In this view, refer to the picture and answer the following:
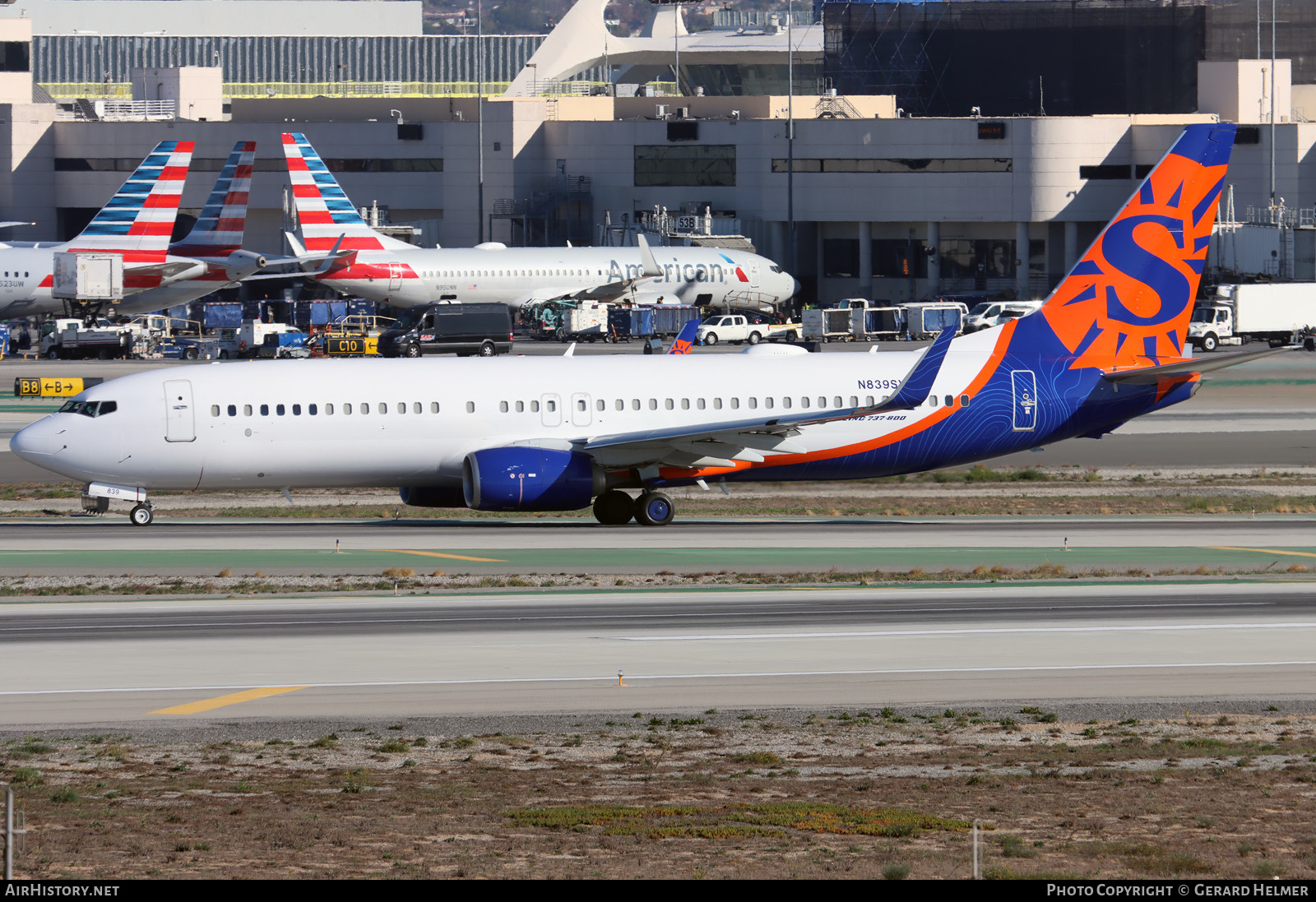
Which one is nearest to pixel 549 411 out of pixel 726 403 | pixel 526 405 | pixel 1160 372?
pixel 526 405

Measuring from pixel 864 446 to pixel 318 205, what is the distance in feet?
227

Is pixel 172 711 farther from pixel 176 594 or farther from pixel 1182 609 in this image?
pixel 1182 609

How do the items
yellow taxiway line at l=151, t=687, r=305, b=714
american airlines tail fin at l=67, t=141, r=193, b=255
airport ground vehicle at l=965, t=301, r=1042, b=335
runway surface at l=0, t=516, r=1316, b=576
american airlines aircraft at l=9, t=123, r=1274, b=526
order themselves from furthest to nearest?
1. airport ground vehicle at l=965, t=301, r=1042, b=335
2. american airlines tail fin at l=67, t=141, r=193, b=255
3. american airlines aircraft at l=9, t=123, r=1274, b=526
4. runway surface at l=0, t=516, r=1316, b=576
5. yellow taxiway line at l=151, t=687, r=305, b=714

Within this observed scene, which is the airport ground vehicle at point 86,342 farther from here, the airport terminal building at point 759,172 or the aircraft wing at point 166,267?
the airport terminal building at point 759,172

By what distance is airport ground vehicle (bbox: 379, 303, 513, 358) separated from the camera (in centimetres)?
9506

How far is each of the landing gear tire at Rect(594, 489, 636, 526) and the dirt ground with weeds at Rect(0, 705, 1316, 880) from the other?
66.9 feet

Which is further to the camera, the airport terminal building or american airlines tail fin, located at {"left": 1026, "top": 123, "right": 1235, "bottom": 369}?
the airport terminal building

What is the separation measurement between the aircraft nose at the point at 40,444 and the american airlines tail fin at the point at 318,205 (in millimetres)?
65916

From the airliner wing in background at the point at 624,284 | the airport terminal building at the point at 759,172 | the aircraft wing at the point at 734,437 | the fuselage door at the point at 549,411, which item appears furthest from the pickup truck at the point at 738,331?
the fuselage door at the point at 549,411

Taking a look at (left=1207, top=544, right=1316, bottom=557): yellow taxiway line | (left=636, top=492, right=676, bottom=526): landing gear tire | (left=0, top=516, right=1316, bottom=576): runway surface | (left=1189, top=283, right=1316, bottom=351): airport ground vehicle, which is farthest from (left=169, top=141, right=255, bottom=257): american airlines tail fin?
(left=1207, top=544, right=1316, bottom=557): yellow taxiway line

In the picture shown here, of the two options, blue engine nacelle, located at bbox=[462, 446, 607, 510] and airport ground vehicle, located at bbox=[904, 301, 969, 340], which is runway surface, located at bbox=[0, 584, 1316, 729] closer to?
blue engine nacelle, located at bbox=[462, 446, 607, 510]

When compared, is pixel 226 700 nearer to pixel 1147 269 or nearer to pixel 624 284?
pixel 1147 269

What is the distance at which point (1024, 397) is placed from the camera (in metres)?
43.5

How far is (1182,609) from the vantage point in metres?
31.1
